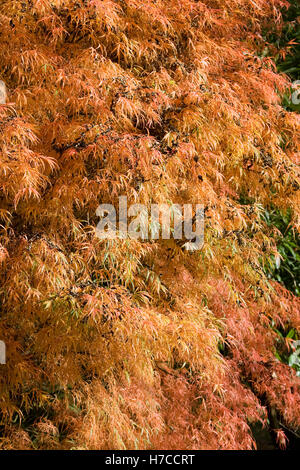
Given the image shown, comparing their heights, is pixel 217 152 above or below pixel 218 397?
above

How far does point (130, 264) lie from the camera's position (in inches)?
88.0

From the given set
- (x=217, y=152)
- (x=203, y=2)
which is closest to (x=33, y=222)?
(x=217, y=152)

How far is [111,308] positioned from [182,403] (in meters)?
0.89

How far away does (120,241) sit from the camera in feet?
7.28

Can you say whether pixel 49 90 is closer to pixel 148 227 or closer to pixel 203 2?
pixel 148 227

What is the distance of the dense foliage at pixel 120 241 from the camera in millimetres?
2107

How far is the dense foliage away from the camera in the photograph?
2107 millimetres

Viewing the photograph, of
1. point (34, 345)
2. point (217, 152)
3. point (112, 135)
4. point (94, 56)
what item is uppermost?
point (94, 56)

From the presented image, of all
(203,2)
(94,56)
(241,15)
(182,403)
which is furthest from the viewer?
(241,15)

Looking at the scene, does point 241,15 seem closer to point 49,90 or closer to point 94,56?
point 94,56

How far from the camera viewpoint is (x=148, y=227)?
2334 mm

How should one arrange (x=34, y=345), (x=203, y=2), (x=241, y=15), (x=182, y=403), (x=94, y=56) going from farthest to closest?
(x=241, y=15), (x=203, y=2), (x=182, y=403), (x=94, y=56), (x=34, y=345)

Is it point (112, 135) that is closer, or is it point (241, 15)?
point (112, 135)

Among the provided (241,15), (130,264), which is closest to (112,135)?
(130,264)
